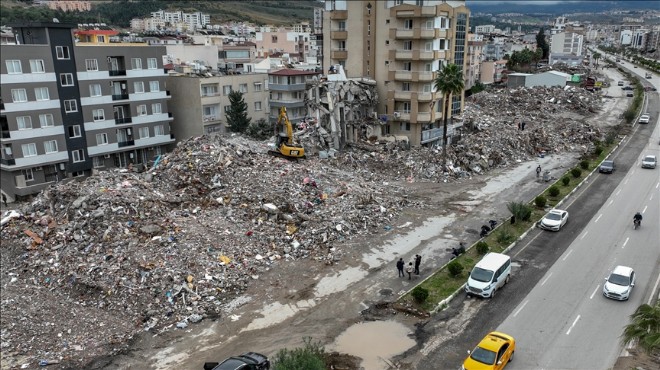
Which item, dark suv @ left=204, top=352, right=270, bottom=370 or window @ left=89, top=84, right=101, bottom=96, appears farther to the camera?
window @ left=89, top=84, right=101, bottom=96

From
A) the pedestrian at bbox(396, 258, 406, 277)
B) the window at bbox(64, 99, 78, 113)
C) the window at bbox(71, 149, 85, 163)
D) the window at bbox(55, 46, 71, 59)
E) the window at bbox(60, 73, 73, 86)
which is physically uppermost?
the window at bbox(55, 46, 71, 59)

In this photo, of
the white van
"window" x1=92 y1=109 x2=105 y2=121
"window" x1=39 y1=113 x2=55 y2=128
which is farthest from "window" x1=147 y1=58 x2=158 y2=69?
the white van

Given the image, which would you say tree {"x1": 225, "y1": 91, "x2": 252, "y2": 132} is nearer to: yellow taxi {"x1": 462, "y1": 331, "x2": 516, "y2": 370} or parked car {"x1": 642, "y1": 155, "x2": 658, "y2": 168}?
parked car {"x1": 642, "y1": 155, "x2": 658, "y2": 168}

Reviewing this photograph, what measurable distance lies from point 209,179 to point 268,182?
16.3ft

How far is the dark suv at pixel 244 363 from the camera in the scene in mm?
18047

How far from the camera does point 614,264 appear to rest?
92.3 ft

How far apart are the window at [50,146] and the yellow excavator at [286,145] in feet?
75.1

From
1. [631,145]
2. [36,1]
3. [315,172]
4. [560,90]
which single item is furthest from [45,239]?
[36,1]

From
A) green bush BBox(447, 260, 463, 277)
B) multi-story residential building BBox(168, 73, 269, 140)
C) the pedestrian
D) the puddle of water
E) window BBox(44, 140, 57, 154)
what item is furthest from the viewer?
multi-story residential building BBox(168, 73, 269, 140)

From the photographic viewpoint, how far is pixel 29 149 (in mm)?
46094

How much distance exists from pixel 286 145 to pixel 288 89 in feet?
79.2

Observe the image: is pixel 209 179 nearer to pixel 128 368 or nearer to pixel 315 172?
pixel 315 172

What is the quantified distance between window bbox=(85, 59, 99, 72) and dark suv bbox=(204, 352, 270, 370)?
41.4m

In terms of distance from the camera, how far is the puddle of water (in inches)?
802
